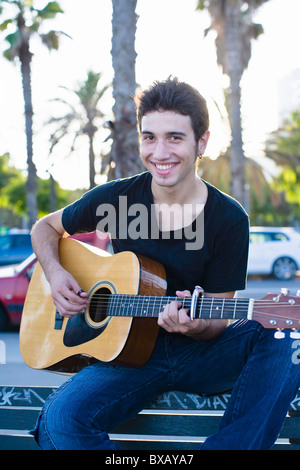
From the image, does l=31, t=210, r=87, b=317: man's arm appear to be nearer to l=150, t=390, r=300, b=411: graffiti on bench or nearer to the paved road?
l=150, t=390, r=300, b=411: graffiti on bench

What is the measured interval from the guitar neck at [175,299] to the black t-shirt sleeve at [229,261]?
0.29m

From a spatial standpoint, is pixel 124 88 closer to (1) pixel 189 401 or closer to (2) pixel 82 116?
(1) pixel 189 401

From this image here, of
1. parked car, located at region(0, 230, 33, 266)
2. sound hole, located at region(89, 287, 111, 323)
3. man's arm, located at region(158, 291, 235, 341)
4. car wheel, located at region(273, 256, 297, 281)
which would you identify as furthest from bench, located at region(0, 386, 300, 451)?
car wheel, located at region(273, 256, 297, 281)

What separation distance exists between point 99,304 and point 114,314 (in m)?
0.19

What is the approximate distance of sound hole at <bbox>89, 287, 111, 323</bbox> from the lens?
286cm

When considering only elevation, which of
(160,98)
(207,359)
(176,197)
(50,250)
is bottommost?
(207,359)

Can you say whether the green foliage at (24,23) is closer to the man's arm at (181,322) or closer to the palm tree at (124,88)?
the palm tree at (124,88)

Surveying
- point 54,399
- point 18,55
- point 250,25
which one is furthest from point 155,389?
point 18,55

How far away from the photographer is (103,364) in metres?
2.65

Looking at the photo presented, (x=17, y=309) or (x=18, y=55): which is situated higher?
(x=18, y=55)

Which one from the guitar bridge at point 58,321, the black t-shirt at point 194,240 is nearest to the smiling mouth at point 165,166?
the black t-shirt at point 194,240

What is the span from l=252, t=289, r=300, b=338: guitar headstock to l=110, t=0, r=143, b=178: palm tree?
16.7ft
